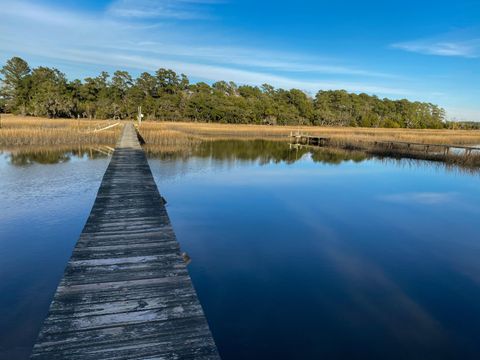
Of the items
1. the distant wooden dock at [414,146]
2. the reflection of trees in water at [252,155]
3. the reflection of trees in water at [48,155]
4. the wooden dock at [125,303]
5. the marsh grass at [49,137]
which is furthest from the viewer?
the distant wooden dock at [414,146]

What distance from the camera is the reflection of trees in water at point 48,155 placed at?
18.2m

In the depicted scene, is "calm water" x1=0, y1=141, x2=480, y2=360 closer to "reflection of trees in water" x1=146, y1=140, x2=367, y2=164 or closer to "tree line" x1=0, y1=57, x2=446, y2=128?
"reflection of trees in water" x1=146, y1=140, x2=367, y2=164

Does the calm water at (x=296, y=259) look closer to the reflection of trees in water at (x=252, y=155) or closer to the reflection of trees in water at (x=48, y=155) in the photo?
the reflection of trees in water at (x=48, y=155)

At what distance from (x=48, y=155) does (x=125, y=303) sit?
20.1 meters

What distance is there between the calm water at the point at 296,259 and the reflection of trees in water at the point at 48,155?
1442 millimetres

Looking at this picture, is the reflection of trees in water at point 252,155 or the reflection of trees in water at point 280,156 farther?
the reflection of trees in water at point 252,155

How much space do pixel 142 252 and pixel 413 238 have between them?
25.8ft

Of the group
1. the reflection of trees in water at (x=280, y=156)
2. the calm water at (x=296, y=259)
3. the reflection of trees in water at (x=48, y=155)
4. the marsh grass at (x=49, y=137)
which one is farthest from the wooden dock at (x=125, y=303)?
the marsh grass at (x=49, y=137)

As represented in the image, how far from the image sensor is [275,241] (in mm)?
8977

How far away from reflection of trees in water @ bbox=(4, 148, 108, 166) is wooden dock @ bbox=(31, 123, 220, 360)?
1444 centimetres

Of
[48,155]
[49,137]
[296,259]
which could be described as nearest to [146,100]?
[49,137]

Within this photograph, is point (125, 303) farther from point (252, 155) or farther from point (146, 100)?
point (146, 100)

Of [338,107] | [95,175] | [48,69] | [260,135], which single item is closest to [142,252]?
[95,175]

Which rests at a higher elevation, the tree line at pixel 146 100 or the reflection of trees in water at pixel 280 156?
the tree line at pixel 146 100
